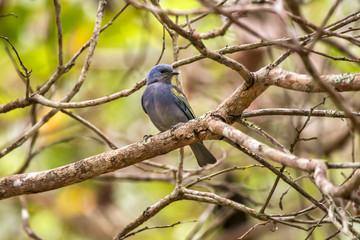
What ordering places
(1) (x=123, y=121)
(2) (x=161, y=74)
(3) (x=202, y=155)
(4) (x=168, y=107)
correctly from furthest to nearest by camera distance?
(1) (x=123, y=121) → (2) (x=161, y=74) → (4) (x=168, y=107) → (3) (x=202, y=155)

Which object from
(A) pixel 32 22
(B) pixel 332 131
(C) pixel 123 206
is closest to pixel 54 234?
(C) pixel 123 206

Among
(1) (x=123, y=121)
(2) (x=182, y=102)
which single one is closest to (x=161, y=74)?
(2) (x=182, y=102)

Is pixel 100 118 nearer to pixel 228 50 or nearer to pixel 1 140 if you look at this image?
pixel 1 140

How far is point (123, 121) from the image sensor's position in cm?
862

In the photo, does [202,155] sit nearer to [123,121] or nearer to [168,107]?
[168,107]

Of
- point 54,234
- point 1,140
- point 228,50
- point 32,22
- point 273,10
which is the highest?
point 32,22

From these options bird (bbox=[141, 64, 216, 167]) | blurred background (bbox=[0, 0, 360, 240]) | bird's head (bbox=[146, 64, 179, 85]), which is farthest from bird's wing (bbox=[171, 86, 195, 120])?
blurred background (bbox=[0, 0, 360, 240])

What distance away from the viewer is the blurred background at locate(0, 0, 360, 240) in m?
6.87

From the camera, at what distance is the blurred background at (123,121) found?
687 centimetres

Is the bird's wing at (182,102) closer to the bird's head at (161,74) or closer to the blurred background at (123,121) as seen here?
the bird's head at (161,74)

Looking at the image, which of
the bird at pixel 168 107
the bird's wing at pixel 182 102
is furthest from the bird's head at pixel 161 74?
the bird's wing at pixel 182 102

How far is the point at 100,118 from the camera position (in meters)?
8.47

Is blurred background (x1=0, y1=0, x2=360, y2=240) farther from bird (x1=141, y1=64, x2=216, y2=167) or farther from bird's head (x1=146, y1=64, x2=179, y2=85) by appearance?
bird (x1=141, y1=64, x2=216, y2=167)

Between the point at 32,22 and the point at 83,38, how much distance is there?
111 centimetres
